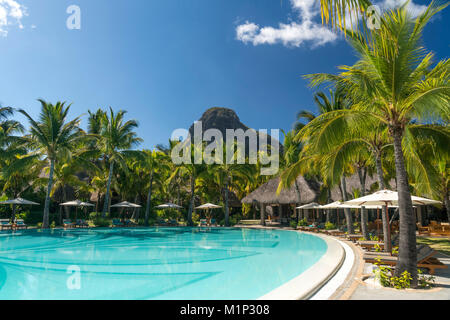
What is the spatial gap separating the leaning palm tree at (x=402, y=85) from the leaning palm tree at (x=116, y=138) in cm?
2026

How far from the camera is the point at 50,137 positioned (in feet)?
62.5

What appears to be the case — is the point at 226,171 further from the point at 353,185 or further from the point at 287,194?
the point at 353,185

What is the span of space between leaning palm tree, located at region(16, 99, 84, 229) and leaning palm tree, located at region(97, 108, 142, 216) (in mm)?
2734

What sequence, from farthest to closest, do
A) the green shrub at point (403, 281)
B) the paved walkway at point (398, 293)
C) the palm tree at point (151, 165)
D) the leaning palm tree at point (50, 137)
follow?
the palm tree at point (151, 165)
the leaning palm tree at point (50, 137)
the green shrub at point (403, 281)
the paved walkway at point (398, 293)

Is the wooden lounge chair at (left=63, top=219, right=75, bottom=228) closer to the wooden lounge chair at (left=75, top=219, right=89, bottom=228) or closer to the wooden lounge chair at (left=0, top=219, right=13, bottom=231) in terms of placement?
the wooden lounge chair at (left=75, top=219, right=89, bottom=228)

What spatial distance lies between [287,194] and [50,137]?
58.5 feet

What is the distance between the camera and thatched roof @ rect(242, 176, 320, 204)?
68.7 feet

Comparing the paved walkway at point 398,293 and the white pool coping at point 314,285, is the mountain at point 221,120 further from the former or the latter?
the paved walkway at point 398,293

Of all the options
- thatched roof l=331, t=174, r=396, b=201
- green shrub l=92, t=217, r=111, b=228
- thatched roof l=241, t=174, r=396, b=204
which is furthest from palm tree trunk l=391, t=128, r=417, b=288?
green shrub l=92, t=217, r=111, b=228

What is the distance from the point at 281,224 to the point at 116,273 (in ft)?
54.0

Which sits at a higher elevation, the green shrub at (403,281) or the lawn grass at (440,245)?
the green shrub at (403,281)

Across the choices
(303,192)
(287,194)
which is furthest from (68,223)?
(303,192)

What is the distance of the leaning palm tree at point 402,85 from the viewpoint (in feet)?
14.9

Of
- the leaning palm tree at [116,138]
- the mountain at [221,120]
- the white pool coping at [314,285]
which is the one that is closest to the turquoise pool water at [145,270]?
the white pool coping at [314,285]
